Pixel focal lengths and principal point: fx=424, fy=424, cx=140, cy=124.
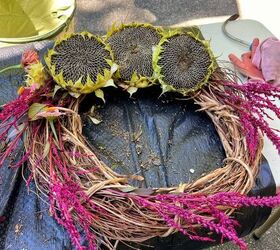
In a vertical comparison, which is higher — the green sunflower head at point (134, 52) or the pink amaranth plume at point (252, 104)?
the green sunflower head at point (134, 52)

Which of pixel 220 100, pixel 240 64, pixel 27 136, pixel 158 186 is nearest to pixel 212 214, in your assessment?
pixel 158 186

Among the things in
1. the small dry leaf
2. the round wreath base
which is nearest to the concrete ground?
the small dry leaf

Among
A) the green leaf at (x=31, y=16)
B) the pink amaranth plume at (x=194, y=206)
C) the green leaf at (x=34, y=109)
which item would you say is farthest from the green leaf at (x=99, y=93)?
the green leaf at (x=31, y=16)

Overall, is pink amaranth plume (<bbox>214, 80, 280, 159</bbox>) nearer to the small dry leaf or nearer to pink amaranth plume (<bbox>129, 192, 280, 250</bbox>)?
pink amaranth plume (<bbox>129, 192, 280, 250</bbox>)

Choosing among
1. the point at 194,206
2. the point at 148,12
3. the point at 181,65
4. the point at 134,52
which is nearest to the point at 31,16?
the point at 134,52

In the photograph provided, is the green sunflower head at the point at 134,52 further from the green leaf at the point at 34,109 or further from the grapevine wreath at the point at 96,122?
the green leaf at the point at 34,109
